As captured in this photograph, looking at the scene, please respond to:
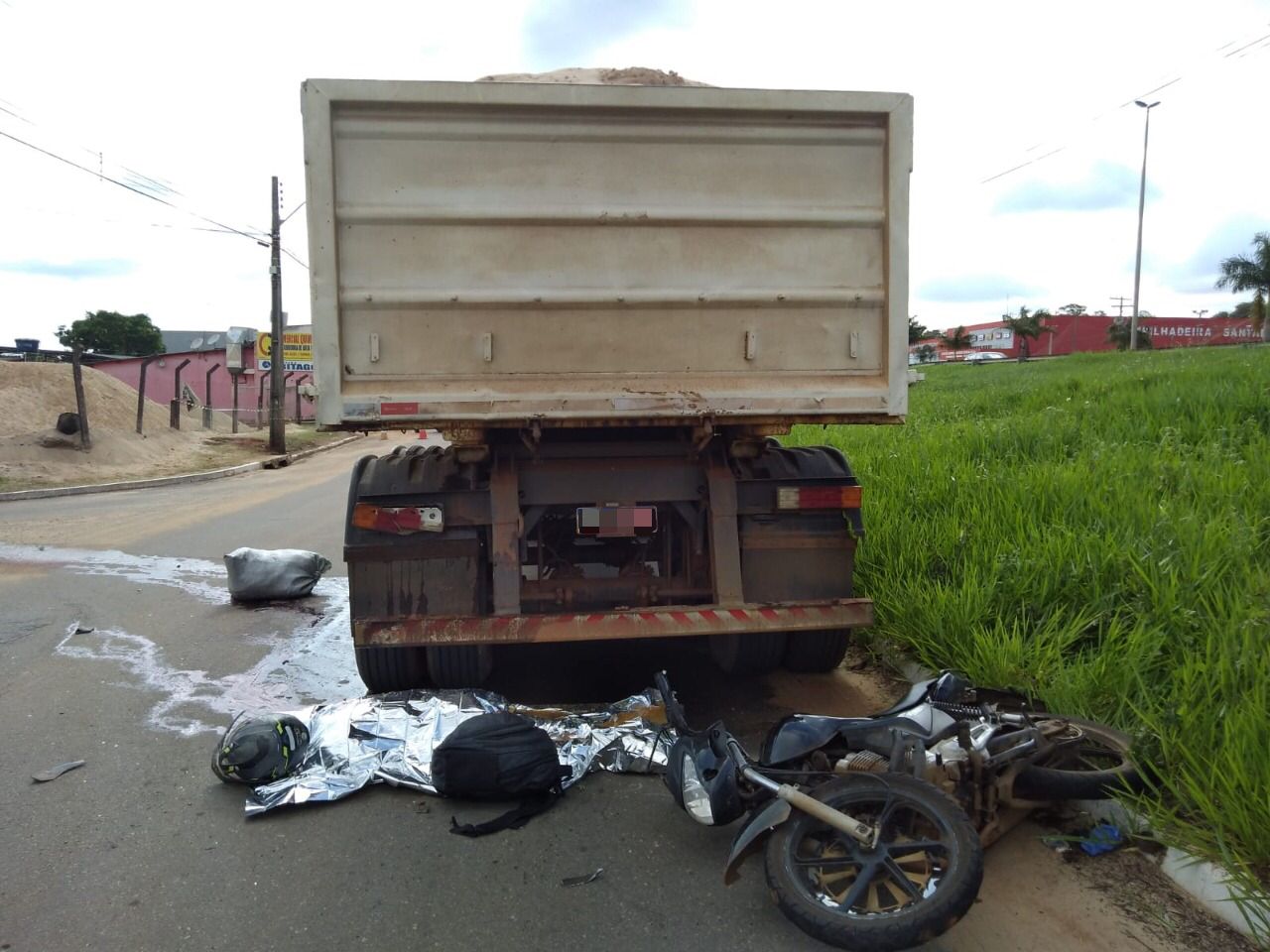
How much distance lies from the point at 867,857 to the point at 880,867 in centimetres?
4

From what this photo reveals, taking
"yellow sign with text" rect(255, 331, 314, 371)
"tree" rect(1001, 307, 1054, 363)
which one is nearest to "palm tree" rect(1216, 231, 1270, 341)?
"tree" rect(1001, 307, 1054, 363)

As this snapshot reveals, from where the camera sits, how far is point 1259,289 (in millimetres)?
44062

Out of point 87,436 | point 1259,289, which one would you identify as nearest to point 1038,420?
point 87,436

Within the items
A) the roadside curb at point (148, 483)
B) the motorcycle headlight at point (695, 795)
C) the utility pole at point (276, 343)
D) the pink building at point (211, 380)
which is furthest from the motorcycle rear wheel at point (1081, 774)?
the pink building at point (211, 380)

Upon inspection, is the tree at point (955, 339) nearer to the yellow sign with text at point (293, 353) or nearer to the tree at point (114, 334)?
the yellow sign with text at point (293, 353)

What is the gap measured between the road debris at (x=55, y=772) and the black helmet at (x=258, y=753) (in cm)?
73

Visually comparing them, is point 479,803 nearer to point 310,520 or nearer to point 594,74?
point 594,74

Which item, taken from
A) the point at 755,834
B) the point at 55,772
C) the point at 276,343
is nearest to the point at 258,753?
the point at 55,772

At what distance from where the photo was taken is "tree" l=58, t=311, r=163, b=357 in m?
73.4

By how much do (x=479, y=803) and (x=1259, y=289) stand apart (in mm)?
51291

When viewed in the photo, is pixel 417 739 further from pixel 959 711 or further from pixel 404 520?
pixel 959 711

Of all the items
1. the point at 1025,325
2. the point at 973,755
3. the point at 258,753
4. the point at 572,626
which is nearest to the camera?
the point at 973,755

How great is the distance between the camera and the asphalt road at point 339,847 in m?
2.79

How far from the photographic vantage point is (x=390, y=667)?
4715mm
